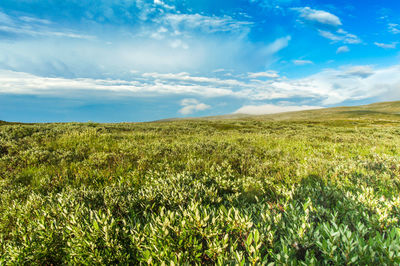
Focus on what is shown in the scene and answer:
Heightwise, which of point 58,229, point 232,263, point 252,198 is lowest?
point 252,198

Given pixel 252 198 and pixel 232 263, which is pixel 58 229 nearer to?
pixel 232 263

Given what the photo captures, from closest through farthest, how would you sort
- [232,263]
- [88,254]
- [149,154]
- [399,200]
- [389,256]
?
[389,256] < [232,263] < [88,254] < [399,200] < [149,154]

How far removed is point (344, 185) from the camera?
4.70 meters

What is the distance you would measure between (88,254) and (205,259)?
4.95 feet

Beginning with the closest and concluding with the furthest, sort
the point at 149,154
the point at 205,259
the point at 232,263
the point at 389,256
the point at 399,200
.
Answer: the point at 389,256 < the point at 232,263 < the point at 205,259 < the point at 399,200 < the point at 149,154

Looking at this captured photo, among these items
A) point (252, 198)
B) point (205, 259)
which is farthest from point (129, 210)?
point (252, 198)

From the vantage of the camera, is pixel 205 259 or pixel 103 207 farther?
pixel 103 207

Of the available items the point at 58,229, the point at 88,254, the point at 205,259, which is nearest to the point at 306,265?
the point at 205,259

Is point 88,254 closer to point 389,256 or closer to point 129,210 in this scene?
point 129,210

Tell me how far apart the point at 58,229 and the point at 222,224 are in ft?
8.13

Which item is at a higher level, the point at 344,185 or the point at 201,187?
the point at 201,187

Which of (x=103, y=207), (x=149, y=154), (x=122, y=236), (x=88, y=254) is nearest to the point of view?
(x=88, y=254)

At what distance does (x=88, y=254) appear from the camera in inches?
89.7

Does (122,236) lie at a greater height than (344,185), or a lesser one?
greater
